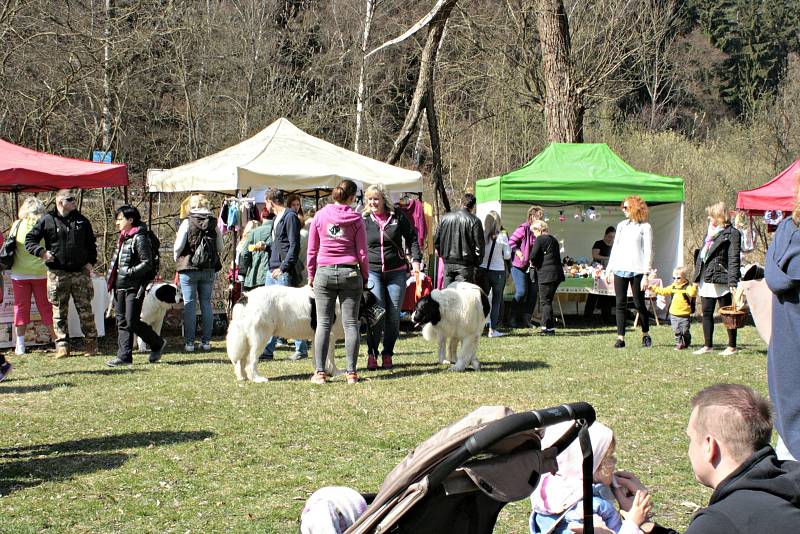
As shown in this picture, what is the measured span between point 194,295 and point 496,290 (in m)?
5.09

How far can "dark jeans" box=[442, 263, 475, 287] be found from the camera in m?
11.4

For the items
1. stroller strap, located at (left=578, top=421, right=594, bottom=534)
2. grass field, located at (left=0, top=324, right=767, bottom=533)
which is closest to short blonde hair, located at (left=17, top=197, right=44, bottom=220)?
grass field, located at (left=0, top=324, right=767, bottom=533)

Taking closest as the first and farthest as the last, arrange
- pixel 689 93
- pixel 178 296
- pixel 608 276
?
pixel 608 276, pixel 178 296, pixel 689 93

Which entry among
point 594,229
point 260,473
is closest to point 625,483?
point 260,473

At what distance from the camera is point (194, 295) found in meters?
11.3

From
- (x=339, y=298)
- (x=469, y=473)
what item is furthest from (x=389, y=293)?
(x=469, y=473)

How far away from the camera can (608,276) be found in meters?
11.5

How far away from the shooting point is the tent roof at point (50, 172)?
11.3 m

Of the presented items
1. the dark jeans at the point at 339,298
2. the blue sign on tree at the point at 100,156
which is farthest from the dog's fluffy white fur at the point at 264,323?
the blue sign on tree at the point at 100,156

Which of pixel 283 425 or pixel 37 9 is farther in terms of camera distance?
pixel 37 9

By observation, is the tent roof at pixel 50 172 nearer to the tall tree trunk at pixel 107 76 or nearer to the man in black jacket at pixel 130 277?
the man in black jacket at pixel 130 277

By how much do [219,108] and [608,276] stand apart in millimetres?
16721

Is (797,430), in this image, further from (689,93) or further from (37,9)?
(689,93)

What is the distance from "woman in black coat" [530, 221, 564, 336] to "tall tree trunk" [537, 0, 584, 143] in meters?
5.03
